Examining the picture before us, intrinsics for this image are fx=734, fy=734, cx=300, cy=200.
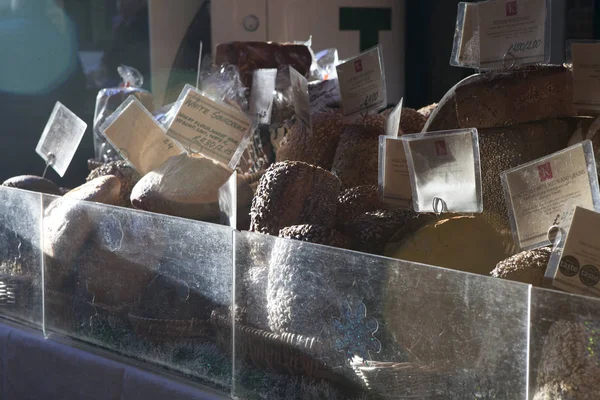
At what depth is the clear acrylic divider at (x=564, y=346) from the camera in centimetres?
72

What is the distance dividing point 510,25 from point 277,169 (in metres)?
0.49

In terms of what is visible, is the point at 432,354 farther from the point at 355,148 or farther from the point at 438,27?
the point at 438,27

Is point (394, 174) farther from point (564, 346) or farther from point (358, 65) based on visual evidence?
point (564, 346)

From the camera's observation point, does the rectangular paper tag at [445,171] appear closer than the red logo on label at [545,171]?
No

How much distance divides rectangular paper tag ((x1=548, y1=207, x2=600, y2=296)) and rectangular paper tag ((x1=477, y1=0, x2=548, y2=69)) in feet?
1.58

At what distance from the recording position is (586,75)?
3.95 ft

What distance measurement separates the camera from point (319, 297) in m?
0.96

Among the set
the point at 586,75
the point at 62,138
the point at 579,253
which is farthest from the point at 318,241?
the point at 62,138

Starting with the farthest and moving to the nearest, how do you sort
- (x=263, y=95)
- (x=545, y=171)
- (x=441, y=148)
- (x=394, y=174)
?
(x=263, y=95) < (x=394, y=174) < (x=441, y=148) < (x=545, y=171)

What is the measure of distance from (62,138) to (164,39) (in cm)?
182

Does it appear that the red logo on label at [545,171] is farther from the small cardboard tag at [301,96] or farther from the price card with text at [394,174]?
the small cardboard tag at [301,96]

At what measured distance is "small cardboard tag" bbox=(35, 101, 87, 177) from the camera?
173 cm

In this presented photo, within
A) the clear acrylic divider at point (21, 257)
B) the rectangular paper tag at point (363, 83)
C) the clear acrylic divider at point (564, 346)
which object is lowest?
the clear acrylic divider at point (21, 257)

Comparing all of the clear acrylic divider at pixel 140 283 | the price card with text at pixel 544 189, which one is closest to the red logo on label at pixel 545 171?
the price card with text at pixel 544 189
